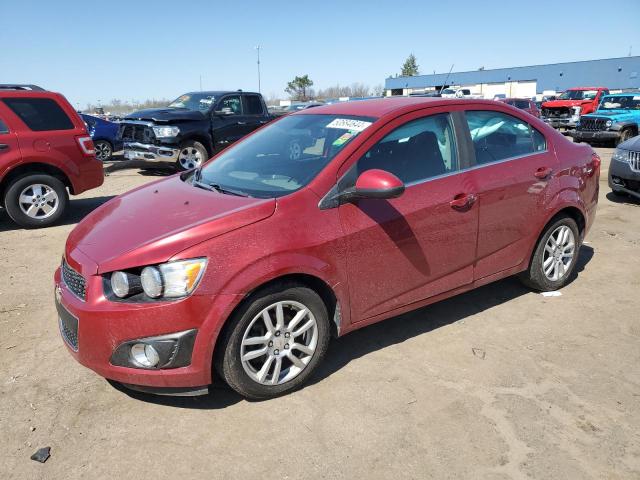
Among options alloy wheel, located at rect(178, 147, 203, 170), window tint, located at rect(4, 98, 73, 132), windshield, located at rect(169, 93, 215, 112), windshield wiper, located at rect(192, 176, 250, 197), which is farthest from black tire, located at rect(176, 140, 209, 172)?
windshield wiper, located at rect(192, 176, 250, 197)

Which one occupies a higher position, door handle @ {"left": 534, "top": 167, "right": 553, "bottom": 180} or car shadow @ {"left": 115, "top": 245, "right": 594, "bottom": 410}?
door handle @ {"left": 534, "top": 167, "right": 553, "bottom": 180}

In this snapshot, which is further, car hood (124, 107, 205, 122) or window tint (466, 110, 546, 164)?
car hood (124, 107, 205, 122)

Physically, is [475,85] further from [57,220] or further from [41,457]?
[41,457]

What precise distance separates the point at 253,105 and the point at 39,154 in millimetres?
7106

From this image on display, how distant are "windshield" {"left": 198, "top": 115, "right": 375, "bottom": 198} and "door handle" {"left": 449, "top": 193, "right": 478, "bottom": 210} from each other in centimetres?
81

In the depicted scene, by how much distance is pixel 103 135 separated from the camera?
1566 centimetres

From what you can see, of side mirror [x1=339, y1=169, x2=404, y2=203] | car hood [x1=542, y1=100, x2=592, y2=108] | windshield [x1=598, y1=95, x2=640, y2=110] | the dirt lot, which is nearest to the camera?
the dirt lot

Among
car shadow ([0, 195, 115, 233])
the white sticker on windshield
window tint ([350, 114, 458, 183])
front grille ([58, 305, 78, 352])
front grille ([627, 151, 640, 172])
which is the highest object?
the white sticker on windshield

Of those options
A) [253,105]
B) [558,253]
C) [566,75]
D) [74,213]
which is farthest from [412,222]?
[566,75]

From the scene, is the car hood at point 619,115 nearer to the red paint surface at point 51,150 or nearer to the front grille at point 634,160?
the front grille at point 634,160

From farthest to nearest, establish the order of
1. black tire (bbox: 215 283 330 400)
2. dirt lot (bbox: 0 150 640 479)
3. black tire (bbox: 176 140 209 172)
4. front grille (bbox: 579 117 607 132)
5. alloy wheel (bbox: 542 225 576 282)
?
front grille (bbox: 579 117 607 132), black tire (bbox: 176 140 209 172), alloy wheel (bbox: 542 225 576 282), black tire (bbox: 215 283 330 400), dirt lot (bbox: 0 150 640 479)

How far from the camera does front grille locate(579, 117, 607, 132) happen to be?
1799cm

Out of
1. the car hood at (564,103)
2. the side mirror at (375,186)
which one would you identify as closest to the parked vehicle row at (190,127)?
the side mirror at (375,186)

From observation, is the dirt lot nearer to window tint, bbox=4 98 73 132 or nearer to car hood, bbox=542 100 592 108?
window tint, bbox=4 98 73 132
